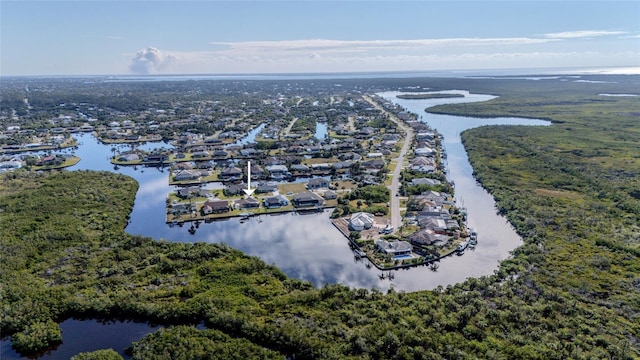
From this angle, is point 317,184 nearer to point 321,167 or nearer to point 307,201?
point 307,201

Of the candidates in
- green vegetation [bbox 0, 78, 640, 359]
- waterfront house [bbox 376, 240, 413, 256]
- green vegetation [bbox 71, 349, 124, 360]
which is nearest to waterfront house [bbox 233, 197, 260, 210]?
green vegetation [bbox 0, 78, 640, 359]

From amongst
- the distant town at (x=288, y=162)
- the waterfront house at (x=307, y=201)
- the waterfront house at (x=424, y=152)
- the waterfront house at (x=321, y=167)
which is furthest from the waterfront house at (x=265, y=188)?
the waterfront house at (x=424, y=152)

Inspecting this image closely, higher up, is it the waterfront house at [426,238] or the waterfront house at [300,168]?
the waterfront house at [300,168]

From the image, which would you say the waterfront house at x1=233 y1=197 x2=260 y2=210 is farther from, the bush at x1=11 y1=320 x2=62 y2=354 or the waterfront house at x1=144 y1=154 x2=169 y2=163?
the waterfront house at x1=144 y1=154 x2=169 y2=163

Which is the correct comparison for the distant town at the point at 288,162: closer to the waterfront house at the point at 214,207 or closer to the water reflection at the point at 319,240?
the waterfront house at the point at 214,207

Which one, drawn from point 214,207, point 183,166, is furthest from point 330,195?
point 183,166

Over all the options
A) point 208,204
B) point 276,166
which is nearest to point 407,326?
point 208,204
